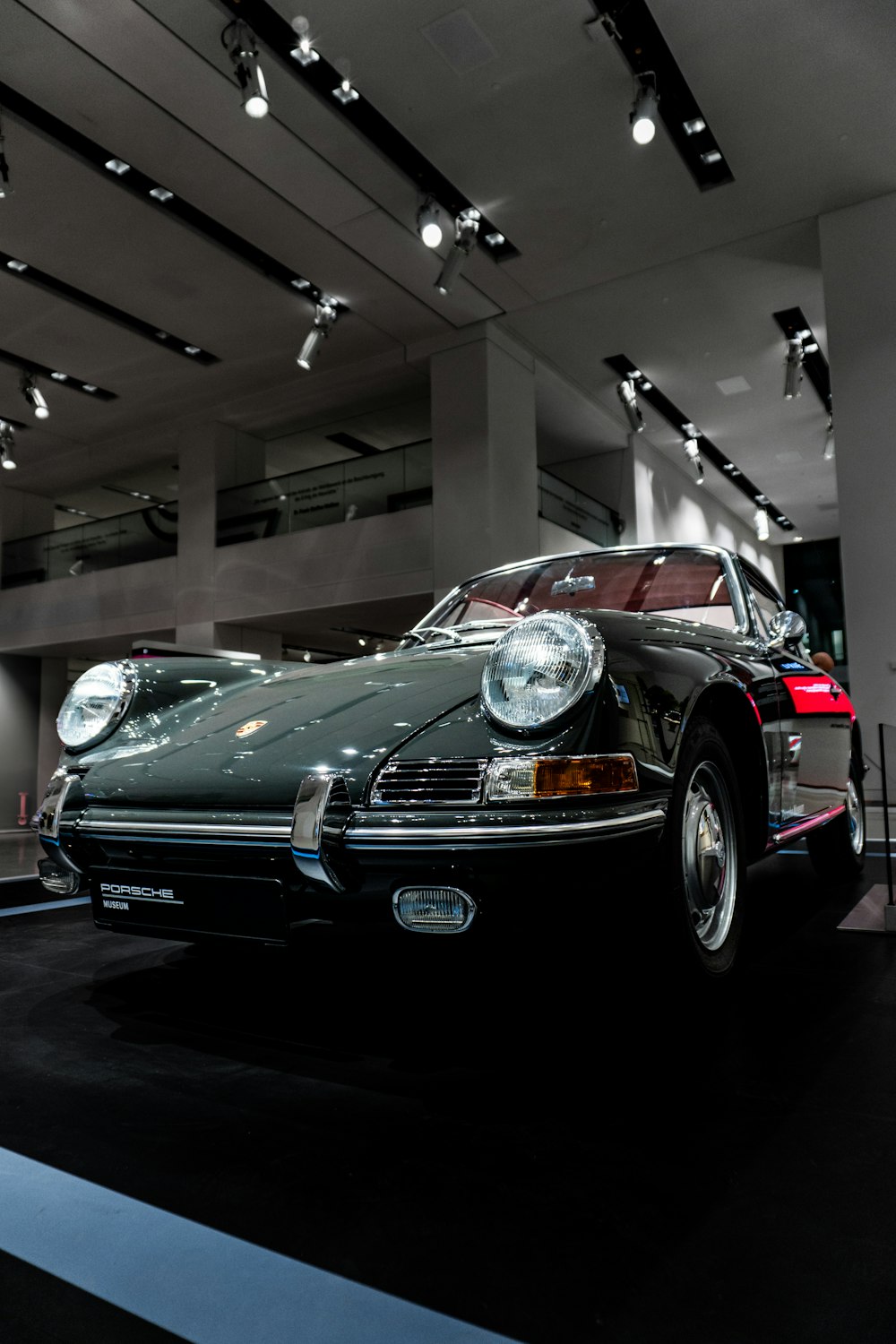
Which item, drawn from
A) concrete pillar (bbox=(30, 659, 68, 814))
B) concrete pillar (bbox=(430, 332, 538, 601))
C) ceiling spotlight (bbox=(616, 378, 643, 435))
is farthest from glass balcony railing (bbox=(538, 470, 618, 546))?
concrete pillar (bbox=(30, 659, 68, 814))

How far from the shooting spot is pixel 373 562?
9.77 m

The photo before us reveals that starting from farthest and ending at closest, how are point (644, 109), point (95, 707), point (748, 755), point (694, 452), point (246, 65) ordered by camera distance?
point (694, 452) < point (644, 109) < point (246, 65) < point (95, 707) < point (748, 755)

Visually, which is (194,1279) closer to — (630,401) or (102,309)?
(102,309)

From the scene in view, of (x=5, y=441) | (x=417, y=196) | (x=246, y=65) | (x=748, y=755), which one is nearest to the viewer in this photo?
(x=748, y=755)

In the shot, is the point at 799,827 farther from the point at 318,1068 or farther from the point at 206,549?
the point at 206,549

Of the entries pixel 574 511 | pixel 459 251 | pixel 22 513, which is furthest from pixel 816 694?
pixel 22 513

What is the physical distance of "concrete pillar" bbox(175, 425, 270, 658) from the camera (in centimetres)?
1107

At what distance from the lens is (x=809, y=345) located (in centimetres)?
987

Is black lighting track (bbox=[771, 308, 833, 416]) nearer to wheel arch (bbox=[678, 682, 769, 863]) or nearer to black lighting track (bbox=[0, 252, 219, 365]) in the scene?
black lighting track (bbox=[0, 252, 219, 365])

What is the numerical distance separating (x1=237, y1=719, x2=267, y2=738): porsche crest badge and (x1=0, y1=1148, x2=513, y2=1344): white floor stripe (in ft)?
3.23

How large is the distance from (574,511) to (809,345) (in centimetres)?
311

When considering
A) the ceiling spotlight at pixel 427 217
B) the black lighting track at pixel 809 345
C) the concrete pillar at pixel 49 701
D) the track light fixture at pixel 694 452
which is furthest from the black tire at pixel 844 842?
the concrete pillar at pixel 49 701

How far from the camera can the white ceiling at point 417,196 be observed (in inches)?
221

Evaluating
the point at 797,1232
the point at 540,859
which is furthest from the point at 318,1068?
the point at 797,1232
